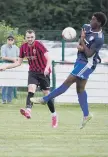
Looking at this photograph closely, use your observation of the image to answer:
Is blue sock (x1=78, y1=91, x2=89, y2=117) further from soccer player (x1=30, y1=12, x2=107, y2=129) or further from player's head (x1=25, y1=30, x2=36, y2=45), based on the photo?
player's head (x1=25, y1=30, x2=36, y2=45)

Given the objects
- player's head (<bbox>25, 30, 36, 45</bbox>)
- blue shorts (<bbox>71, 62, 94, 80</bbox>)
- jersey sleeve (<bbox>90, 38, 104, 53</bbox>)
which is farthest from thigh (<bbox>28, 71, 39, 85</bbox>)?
jersey sleeve (<bbox>90, 38, 104, 53</bbox>)

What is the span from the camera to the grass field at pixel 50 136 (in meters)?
10.2

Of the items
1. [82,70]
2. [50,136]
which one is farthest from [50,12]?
[50,136]

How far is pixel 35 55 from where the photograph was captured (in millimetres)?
14195

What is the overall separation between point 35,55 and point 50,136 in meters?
2.54

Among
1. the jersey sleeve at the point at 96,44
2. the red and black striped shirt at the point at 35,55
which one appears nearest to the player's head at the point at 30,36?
the red and black striped shirt at the point at 35,55

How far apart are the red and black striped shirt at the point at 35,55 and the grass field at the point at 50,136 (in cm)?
113

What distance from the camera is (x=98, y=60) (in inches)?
491

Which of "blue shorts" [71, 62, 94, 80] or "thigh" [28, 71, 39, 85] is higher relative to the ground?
"blue shorts" [71, 62, 94, 80]

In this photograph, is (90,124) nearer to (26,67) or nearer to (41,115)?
(41,115)

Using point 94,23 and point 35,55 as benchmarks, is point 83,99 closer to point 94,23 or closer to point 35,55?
point 94,23

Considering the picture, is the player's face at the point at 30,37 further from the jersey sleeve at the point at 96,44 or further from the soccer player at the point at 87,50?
the jersey sleeve at the point at 96,44

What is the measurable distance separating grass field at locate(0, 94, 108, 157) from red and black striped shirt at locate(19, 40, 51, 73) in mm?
1129

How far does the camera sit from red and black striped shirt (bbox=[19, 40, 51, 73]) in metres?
14.1
